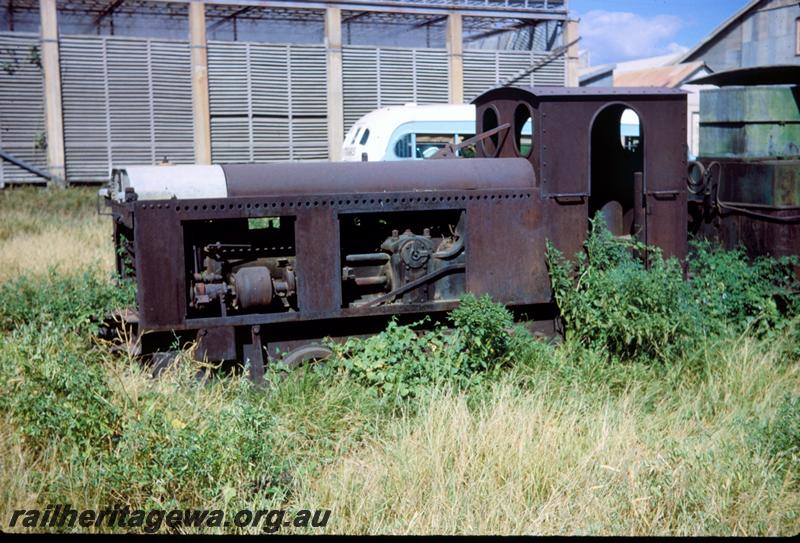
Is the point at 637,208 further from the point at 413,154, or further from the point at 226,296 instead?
the point at 413,154

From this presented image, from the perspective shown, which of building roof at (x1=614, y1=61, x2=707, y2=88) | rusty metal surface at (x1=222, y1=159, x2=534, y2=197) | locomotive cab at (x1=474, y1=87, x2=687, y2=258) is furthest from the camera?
building roof at (x1=614, y1=61, x2=707, y2=88)

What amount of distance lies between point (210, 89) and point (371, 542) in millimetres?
19575

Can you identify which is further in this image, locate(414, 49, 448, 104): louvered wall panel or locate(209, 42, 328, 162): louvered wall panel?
locate(414, 49, 448, 104): louvered wall panel

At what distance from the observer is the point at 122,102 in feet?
69.8

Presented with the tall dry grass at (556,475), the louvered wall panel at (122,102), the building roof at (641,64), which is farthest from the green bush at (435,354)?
the building roof at (641,64)

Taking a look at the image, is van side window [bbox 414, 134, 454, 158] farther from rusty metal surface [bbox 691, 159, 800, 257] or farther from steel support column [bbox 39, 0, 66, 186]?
steel support column [bbox 39, 0, 66, 186]

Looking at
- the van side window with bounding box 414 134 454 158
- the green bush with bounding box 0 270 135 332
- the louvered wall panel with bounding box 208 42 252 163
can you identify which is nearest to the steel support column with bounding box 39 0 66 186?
the louvered wall panel with bounding box 208 42 252 163

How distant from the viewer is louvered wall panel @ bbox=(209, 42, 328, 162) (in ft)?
72.2

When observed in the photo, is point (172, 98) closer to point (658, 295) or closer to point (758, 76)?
point (758, 76)

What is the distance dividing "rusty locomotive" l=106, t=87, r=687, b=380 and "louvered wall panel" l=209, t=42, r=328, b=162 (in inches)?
592

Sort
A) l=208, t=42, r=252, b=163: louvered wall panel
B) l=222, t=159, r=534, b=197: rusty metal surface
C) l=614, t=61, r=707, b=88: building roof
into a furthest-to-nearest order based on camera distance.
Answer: l=614, t=61, r=707, b=88: building roof, l=208, t=42, r=252, b=163: louvered wall panel, l=222, t=159, r=534, b=197: rusty metal surface

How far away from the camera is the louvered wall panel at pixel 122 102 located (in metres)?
20.8

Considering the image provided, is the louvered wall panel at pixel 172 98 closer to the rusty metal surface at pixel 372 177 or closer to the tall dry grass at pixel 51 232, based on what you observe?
the tall dry grass at pixel 51 232

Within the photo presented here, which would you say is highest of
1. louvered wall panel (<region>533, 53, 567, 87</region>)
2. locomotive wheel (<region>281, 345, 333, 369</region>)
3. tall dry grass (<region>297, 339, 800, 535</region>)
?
louvered wall panel (<region>533, 53, 567, 87</region>)
